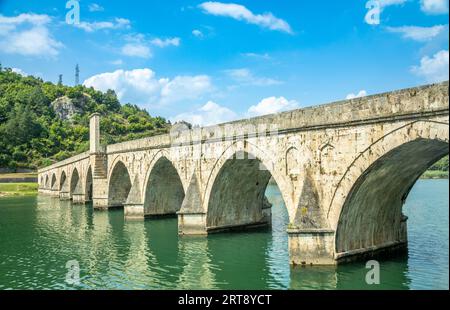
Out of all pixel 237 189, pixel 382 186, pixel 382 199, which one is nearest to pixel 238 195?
pixel 237 189

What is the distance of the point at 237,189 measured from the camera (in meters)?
23.2

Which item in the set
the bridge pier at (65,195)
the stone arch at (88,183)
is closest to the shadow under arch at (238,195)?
the stone arch at (88,183)

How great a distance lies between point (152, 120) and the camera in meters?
127

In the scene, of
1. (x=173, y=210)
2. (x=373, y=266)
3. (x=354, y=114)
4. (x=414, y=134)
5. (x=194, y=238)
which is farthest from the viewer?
(x=173, y=210)

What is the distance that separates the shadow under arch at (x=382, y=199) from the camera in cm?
1327

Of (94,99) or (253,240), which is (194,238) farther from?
(94,99)

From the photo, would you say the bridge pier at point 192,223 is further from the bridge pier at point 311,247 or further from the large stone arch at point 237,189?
the bridge pier at point 311,247

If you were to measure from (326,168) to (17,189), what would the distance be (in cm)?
6542

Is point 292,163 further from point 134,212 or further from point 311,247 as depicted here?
point 134,212

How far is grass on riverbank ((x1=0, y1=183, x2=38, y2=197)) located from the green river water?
3900cm

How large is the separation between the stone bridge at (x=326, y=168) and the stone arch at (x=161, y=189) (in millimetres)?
5303
